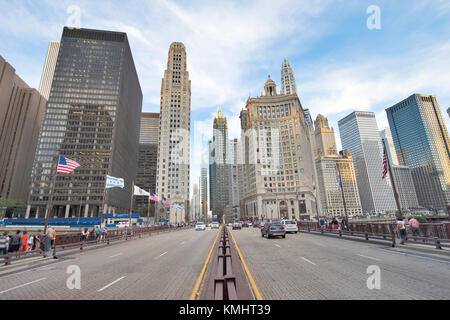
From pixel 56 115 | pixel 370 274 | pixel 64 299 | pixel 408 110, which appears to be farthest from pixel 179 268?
pixel 408 110

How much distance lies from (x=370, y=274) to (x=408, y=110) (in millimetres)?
236705

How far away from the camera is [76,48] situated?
383 feet

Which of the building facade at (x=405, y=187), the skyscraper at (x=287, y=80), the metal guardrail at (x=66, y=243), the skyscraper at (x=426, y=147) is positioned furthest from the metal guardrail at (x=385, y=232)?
the building facade at (x=405, y=187)

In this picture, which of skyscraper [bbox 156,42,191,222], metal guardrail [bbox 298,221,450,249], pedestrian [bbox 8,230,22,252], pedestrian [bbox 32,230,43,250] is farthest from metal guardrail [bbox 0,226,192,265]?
skyscraper [bbox 156,42,191,222]

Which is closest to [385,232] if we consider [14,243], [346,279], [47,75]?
[346,279]

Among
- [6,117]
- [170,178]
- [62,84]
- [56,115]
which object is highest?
[62,84]

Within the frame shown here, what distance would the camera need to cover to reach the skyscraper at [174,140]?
109 metres

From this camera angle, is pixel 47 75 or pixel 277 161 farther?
pixel 47 75

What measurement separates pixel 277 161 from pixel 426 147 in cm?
14856

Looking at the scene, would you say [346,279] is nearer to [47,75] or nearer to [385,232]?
[385,232]

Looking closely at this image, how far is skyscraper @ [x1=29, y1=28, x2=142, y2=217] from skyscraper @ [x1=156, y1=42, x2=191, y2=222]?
73.9 ft

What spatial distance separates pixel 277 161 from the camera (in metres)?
109

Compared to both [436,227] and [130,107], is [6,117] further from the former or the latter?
[436,227]

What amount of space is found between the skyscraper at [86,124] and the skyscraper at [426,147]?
222466 millimetres
